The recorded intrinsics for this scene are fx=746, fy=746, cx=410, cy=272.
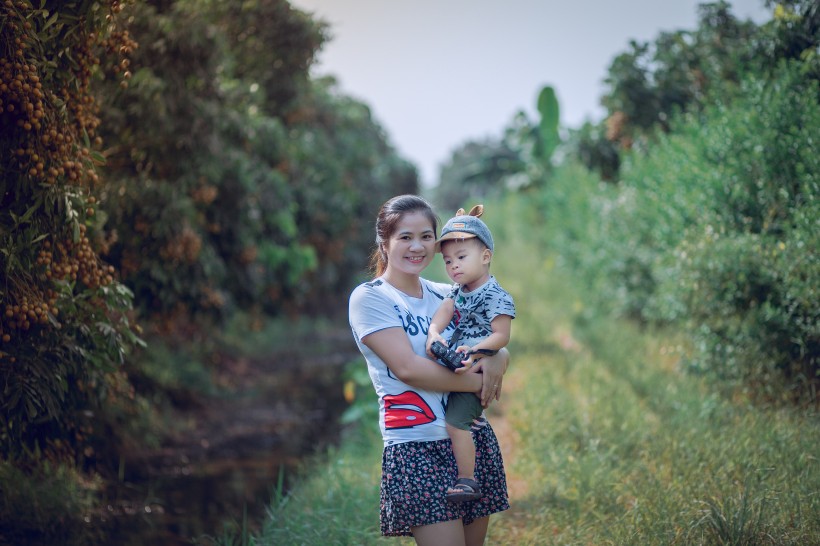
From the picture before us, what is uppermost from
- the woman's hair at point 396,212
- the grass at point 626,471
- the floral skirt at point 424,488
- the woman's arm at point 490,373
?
the woman's hair at point 396,212

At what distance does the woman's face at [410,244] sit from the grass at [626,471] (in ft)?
7.39

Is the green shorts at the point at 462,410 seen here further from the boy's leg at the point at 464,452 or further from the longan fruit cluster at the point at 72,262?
the longan fruit cluster at the point at 72,262

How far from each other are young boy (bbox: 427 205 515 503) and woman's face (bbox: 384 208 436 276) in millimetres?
86

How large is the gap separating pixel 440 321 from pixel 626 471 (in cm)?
325

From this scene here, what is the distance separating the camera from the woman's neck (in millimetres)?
3521

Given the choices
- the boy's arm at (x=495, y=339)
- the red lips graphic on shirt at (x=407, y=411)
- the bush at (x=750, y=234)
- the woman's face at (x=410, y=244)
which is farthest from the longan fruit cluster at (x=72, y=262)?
the bush at (x=750, y=234)

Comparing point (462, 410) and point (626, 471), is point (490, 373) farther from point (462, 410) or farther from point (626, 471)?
point (626, 471)

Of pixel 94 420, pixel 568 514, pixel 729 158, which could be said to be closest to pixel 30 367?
pixel 94 420

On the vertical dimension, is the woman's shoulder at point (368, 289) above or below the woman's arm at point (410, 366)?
above

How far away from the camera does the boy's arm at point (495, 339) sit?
3275mm

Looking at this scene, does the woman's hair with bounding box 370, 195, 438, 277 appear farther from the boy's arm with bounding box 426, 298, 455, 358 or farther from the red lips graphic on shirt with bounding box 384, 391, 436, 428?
the red lips graphic on shirt with bounding box 384, 391, 436, 428

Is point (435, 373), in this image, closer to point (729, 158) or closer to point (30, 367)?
point (30, 367)

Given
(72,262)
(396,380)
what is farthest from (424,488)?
(72,262)

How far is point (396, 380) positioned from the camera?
3342mm
